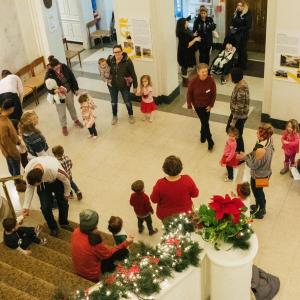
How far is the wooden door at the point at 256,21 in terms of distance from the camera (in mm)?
11672

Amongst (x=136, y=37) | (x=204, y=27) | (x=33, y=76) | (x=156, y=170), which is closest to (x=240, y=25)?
(x=204, y=27)

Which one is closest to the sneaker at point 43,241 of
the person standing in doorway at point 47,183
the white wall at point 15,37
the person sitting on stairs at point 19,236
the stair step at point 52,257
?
the person sitting on stairs at point 19,236

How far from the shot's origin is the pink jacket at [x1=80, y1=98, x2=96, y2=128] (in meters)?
8.32

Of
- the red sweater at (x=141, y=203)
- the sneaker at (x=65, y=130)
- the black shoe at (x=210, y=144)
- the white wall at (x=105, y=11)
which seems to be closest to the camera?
the red sweater at (x=141, y=203)

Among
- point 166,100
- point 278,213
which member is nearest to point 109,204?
point 278,213

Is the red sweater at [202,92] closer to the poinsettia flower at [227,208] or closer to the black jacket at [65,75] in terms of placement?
the black jacket at [65,75]

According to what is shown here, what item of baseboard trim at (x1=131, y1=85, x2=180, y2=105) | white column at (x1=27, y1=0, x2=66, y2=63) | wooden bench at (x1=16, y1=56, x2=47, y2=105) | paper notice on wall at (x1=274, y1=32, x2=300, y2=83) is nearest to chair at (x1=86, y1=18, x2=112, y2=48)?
white column at (x1=27, y1=0, x2=66, y2=63)

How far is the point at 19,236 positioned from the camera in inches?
226

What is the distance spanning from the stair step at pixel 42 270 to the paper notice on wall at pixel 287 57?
5091 millimetres

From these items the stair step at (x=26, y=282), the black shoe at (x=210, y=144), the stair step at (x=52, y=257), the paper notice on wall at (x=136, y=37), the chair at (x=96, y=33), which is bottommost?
the black shoe at (x=210, y=144)

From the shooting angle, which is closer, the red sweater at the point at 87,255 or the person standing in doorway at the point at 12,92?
the red sweater at the point at 87,255

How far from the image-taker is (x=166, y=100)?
978 cm

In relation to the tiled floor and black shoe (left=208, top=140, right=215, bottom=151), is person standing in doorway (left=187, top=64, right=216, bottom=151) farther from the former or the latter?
the tiled floor

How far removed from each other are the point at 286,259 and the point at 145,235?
1885 millimetres
